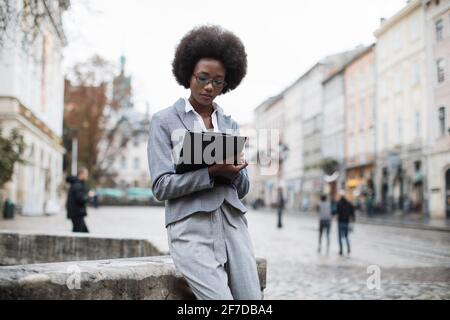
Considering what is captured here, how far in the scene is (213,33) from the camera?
9.07 feet

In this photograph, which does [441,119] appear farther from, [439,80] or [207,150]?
[207,150]

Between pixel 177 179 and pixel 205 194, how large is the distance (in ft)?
0.49

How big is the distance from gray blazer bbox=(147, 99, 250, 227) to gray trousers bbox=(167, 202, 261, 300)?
49 mm

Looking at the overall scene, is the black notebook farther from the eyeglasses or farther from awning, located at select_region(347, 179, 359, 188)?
awning, located at select_region(347, 179, 359, 188)

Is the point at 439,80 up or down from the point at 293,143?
down

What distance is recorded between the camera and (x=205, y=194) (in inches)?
98.6

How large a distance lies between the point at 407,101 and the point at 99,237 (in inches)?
134

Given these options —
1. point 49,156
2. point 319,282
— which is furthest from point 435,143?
point 49,156

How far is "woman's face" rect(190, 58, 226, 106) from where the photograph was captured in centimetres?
262

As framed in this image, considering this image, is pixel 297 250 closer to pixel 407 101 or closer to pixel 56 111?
pixel 407 101

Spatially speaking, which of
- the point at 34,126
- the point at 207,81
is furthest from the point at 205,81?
the point at 34,126

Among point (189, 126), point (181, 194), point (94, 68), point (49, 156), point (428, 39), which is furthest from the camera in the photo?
point (94, 68)

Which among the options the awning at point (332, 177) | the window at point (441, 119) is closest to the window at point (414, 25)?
the window at point (441, 119)

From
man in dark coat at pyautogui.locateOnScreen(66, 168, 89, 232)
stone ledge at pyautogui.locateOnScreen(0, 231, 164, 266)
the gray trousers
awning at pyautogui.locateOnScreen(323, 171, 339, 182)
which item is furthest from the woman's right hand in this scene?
awning at pyautogui.locateOnScreen(323, 171, 339, 182)
